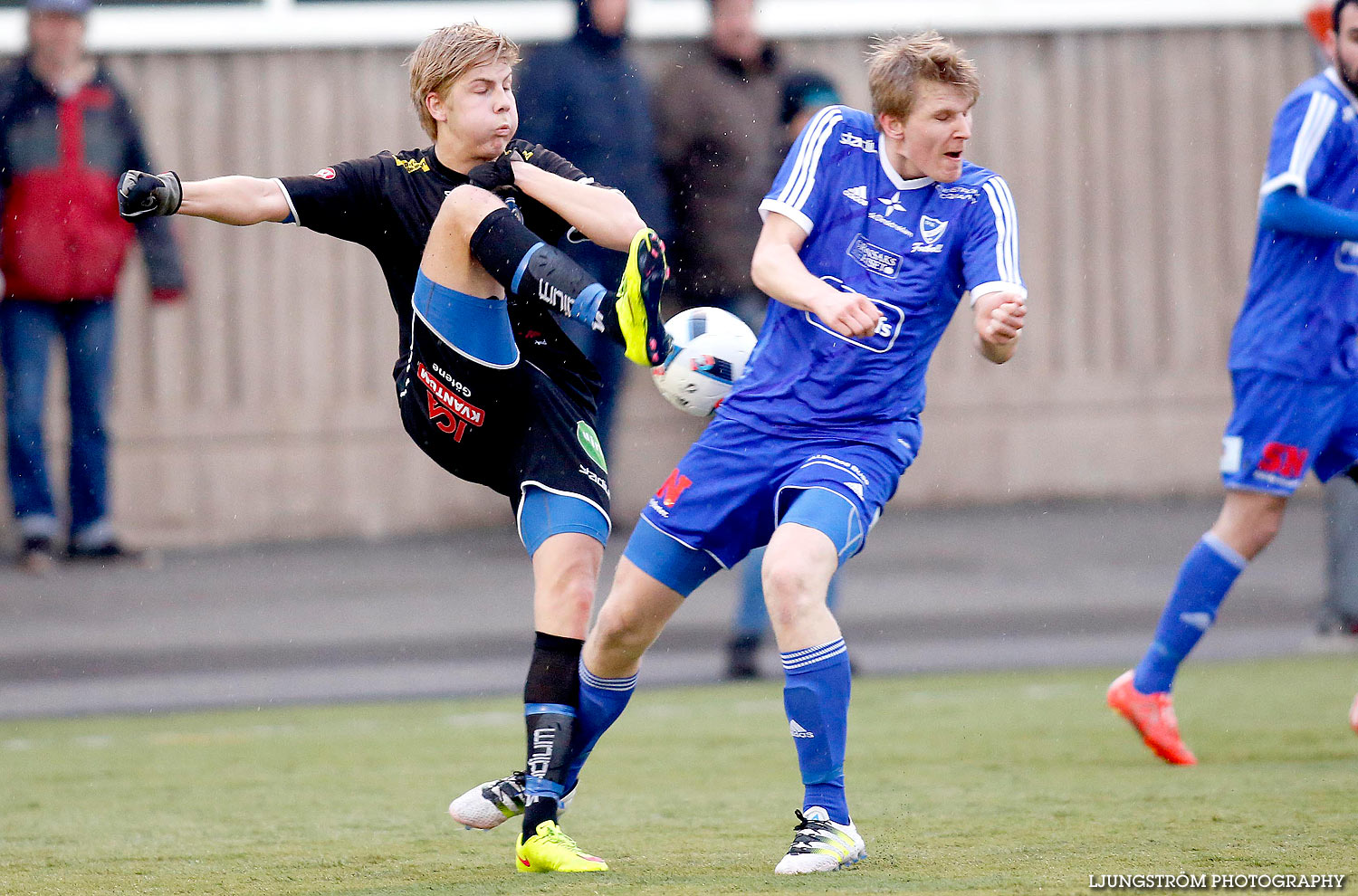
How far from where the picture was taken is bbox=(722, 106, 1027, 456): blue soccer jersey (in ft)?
14.7

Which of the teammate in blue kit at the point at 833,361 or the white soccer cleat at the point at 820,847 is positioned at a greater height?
the teammate in blue kit at the point at 833,361

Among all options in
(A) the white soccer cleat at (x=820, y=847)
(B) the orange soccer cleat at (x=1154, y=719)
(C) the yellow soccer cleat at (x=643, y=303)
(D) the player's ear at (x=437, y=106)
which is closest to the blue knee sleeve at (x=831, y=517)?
(C) the yellow soccer cleat at (x=643, y=303)

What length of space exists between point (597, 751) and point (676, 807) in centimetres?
126

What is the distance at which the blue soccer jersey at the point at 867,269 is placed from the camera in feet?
14.7

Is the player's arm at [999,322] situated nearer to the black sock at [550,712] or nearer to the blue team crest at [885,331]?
the blue team crest at [885,331]

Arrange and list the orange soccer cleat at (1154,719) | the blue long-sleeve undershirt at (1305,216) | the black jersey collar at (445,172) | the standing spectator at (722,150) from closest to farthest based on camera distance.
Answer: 1. the black jersey collar at (445,172)
2. the blue long-sleeve undershirt at (1305,216)
3. the orange soccer cleat at (1154,719)
4. the standing spectator at (722,150)

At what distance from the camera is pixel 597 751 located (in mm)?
6422

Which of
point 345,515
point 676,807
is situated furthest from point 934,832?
point 345,515

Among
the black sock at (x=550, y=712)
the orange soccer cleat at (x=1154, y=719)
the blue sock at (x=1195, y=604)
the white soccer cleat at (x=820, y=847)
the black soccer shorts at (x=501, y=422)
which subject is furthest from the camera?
the blue sock at (x=1195, y=604)

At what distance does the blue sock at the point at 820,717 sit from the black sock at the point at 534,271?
885 millimetres

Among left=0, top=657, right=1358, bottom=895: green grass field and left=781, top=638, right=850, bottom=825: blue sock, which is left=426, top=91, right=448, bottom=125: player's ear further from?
left=0, top=657, right=1358, bottom=895: green grass field

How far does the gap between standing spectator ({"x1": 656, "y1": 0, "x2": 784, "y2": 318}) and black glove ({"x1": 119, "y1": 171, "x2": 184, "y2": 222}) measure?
18.3 feet

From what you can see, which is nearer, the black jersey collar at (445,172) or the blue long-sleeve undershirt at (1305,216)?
the black jersey collar at (445,172)

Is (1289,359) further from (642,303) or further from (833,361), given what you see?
(642,303)
